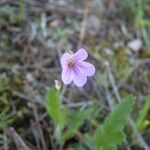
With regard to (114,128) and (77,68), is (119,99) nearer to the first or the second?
(114,128)

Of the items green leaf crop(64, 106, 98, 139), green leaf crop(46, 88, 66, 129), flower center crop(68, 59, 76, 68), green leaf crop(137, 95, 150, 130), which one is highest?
flower center crop(68, 59, 76, 68)

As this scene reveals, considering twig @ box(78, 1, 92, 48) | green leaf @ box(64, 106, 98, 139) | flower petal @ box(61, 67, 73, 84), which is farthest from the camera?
twig @ box(78, 1, 92, 48)

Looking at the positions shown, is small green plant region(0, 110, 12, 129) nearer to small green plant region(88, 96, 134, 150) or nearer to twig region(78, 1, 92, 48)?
small green plant region(88, 96, 134, 150)

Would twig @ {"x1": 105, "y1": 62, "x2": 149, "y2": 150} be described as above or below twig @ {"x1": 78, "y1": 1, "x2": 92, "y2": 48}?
below

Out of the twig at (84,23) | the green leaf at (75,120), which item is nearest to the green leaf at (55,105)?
the green leaf at (75,120)

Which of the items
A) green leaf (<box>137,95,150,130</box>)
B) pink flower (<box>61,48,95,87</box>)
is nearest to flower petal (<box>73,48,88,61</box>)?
pink flower (<box>61,48,95,87</box>)

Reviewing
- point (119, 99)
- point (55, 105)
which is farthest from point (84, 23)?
point (55, 105)

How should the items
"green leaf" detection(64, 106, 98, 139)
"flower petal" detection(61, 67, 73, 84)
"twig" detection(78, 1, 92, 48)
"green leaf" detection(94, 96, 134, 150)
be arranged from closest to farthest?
"flower petal" detection(61, 67, 73, 84) < "green leaf" detection(94, 96, 134, 150) < "green leaf" detection(64, 106, 98, 139) < "twig" detection(78, 1, 92, 48)

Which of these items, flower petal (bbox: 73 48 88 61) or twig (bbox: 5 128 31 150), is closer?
flower petal (bbox: 73 48 88 61)
